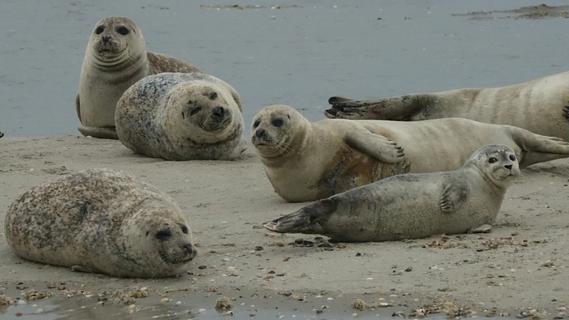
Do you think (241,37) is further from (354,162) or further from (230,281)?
(230,281)

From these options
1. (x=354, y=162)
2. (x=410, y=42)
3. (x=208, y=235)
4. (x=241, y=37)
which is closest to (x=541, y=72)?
(x=410, y=42)

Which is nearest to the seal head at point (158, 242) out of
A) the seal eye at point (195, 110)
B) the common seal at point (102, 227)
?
the common seal at point (102, 227)

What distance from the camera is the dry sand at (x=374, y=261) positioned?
21.6ft

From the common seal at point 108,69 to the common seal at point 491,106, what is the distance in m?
2.50

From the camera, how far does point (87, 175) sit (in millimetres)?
7688

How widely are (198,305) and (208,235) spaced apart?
1.34 metres

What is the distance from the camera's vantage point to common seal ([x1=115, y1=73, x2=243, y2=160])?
35.0 feet

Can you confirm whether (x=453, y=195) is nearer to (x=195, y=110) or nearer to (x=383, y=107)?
(x=383, y=107)

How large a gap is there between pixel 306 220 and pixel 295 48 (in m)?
8.52

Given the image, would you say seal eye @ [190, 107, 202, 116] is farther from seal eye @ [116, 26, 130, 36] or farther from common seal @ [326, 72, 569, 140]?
seal eye @ [116, 26, 130, 36]

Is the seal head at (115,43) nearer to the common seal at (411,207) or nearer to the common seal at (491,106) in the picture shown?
the common seal at (491,106)

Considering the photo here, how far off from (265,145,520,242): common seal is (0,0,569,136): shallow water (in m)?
4.11

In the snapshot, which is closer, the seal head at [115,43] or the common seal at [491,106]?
the common seal at [491,106]

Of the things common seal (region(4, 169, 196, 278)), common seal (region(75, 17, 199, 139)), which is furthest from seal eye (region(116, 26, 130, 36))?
common seal (region(4, 169, 196, 278))
